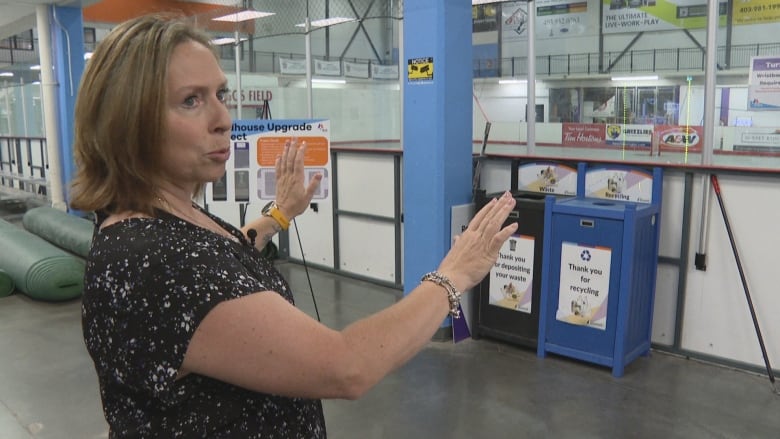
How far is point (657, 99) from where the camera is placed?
1414cm

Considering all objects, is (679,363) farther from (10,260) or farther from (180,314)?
(10,260)

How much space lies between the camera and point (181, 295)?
88cm

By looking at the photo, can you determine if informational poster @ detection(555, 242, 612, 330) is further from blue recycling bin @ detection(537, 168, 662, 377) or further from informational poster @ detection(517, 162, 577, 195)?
informational poster @ detection(517, 162, 577, 195)

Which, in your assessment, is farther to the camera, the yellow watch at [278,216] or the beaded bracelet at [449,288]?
the yellow watch at [278,216]

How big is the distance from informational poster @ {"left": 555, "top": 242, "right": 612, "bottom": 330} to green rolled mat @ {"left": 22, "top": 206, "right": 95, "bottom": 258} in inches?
184

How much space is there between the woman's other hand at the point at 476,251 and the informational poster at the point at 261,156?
3446 mm

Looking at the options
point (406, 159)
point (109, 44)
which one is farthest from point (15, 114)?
point (109, 44)

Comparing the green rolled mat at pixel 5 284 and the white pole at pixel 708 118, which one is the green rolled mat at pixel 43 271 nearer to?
the green rolled mat at pixel 5 284

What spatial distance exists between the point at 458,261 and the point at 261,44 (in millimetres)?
18484

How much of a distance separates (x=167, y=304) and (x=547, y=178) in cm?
399

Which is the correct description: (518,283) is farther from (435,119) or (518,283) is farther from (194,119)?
(194,119)

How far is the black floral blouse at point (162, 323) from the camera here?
89 cm

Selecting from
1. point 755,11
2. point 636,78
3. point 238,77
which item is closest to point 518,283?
point 238,77

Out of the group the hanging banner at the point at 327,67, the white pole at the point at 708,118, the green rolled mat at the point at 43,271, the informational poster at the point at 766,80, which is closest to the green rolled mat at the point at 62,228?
the green rolled mat at the point at 43,271
